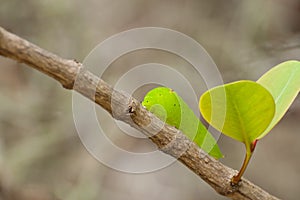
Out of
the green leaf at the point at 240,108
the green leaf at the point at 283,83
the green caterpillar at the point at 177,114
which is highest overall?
the green leaf at the point at 283,83

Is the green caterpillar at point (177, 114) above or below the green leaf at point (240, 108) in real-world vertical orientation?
below

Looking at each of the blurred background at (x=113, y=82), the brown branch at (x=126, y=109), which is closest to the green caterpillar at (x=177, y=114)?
the brown branch at (x=126, y=109)

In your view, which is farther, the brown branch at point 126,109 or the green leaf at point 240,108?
the green leaf at point 240,108

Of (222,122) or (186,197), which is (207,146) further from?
(186,197)

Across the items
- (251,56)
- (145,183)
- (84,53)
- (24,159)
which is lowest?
(24,159)

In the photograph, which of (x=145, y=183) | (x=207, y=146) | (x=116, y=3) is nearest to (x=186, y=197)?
(x=145, y=183)

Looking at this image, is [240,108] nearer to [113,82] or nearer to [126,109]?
[126,109]

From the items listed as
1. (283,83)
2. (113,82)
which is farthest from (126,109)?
(113,82)

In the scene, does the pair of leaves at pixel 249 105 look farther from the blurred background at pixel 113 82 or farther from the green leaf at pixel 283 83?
the blurred background at pixel 113 82
